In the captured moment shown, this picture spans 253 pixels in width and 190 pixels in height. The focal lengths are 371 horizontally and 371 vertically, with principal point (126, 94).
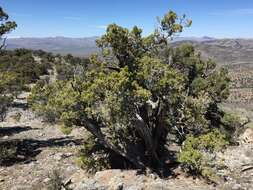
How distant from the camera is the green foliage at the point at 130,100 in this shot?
1470cm

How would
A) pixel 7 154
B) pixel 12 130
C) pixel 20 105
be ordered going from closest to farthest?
pixel 7 154 → pixel 12 130 → pixel 20 105

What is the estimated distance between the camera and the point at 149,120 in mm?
17531

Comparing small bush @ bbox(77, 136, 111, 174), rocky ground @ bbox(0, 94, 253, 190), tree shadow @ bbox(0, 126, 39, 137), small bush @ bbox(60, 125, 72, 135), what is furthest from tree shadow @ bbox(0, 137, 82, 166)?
small bush @ bbox(60, 125, 72, 135)

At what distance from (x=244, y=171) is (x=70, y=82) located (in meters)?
9.18

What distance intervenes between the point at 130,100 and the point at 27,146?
10.9 meters

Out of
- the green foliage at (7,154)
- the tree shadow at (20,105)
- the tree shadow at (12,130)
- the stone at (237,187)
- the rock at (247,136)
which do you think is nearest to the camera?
the stone at (237,187)

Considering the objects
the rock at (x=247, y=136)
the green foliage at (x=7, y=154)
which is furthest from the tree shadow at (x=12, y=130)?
the rock at (x=247, y=136)

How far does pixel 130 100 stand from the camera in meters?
14.7

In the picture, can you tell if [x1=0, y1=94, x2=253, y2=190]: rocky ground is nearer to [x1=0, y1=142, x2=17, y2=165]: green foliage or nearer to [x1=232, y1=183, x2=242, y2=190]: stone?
[x1=232, y1=183, x2=242, y2=190]: stone

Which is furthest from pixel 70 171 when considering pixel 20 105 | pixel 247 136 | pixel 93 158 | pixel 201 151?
pixel 20 105

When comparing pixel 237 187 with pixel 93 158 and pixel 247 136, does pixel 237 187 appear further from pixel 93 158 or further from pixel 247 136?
pixel 247 136

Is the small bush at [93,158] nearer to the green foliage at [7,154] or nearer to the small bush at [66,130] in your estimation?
the small bush at [66,130]

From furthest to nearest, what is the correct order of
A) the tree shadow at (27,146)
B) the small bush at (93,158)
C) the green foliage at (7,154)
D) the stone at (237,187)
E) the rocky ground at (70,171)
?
the tree shadow at (27,146)
the green foliage at (7,154)
the small bush at (93,158)
the stone at (237,187)
the rocky ground at (70,171)

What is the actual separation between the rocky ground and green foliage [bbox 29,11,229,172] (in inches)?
48.7
